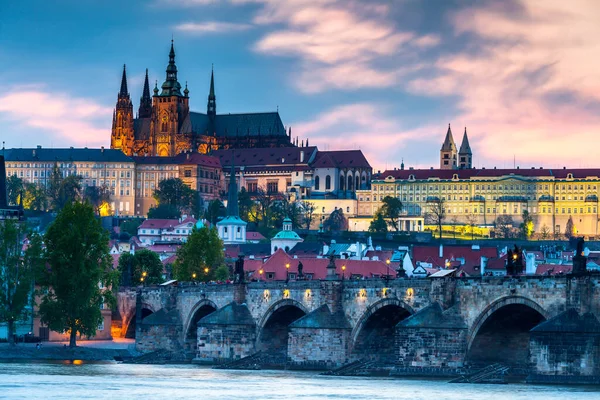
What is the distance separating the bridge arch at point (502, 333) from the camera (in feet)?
217

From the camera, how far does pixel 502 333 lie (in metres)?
67.8

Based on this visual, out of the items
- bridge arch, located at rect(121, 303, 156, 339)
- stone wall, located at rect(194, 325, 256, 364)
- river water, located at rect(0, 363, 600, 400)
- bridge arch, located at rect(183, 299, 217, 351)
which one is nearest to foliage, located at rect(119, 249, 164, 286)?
bridge arch, located at rect(121, 303, 156, 339)

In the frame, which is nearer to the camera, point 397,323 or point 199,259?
point 397,323

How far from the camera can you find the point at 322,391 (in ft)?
207

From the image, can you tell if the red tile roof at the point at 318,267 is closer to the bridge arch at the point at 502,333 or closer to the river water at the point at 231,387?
the river water at the point at 231,387

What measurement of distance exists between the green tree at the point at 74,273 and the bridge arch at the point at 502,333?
28193mm

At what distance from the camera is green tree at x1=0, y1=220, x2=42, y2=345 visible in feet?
286

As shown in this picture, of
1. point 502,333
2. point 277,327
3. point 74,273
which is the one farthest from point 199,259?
point 502,333

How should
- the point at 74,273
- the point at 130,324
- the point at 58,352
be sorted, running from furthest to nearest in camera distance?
1. the point at 130,324
2. the point at 74,273
3. the point at 58,352

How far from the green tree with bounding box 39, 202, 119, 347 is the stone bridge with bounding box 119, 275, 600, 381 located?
4.18 metres

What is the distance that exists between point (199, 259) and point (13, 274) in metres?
31.4

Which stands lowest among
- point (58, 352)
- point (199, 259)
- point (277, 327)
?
point (58, 352)

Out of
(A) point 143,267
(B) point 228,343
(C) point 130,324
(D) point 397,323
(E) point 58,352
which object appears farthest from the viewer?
(A) point 143,267

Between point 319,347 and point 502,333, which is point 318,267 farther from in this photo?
point 502,333
